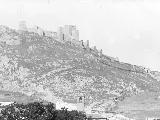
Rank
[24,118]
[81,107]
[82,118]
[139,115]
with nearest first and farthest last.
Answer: [24,118] < [82,118] < [81,107] < [139,115]

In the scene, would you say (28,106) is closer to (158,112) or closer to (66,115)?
(66,115)

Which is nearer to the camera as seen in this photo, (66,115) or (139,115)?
(66,115)

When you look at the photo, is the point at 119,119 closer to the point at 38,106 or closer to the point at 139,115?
the point at 139,115

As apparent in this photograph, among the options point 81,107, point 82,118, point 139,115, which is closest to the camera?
point 82,118

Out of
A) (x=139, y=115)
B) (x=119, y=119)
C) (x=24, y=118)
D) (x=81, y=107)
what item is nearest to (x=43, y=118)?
(x=24, y=118)

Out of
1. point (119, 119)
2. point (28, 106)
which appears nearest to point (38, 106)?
point (28, 106)

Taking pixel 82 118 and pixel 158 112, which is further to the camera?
pixel 158 112
